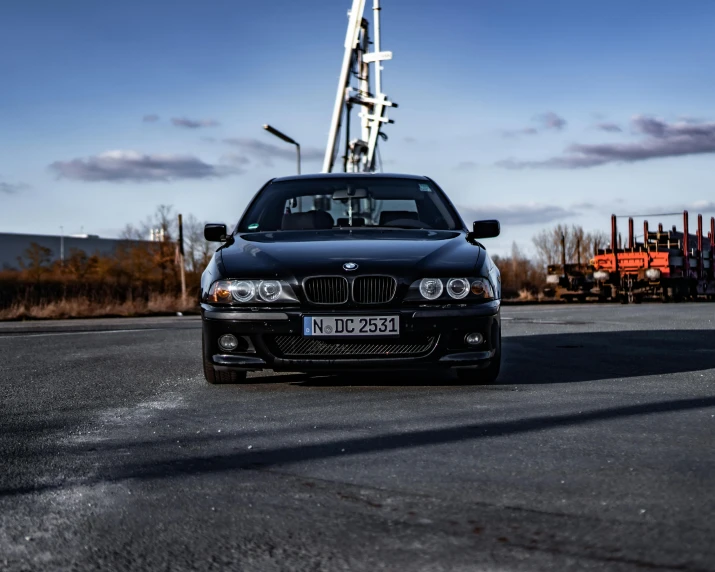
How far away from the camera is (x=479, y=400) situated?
5922 millimetres

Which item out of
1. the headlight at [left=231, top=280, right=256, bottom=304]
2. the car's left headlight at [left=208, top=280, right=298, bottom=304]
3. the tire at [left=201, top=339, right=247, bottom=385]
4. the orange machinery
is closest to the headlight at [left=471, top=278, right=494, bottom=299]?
the car's left headlight at [left=208, top=280, right=298, bottom=304]

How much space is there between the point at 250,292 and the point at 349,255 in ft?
2.35

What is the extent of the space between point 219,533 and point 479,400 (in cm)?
322

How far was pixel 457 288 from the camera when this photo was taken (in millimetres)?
6398

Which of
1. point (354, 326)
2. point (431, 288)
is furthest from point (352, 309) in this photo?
point (431, 288)

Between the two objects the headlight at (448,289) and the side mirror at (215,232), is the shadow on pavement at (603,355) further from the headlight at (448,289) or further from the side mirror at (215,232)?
the side mirror at (215,232)

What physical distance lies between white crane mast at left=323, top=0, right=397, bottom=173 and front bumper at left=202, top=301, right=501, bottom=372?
2889 centimetres

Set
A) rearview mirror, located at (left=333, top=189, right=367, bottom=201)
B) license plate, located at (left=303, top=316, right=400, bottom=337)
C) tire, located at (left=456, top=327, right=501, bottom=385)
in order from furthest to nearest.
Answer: rearview mirror, located at (left=333, top=189, right=367, bottom=201)
tire, located at (left=456, top=327, right=501, bottom=385)
license plate, located at (left=303, top=316, right=400, bottom=337)

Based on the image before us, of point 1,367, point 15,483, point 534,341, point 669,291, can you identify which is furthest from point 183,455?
point 669,291

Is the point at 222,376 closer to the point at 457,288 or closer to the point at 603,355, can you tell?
the point at 457,288

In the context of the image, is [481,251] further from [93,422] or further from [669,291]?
[669,291]

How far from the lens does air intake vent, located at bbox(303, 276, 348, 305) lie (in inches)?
249

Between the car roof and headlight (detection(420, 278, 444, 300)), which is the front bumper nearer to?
headlight (detection(420, 278, 444, 300))

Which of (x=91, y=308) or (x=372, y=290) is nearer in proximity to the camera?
(x=372, y=290)
